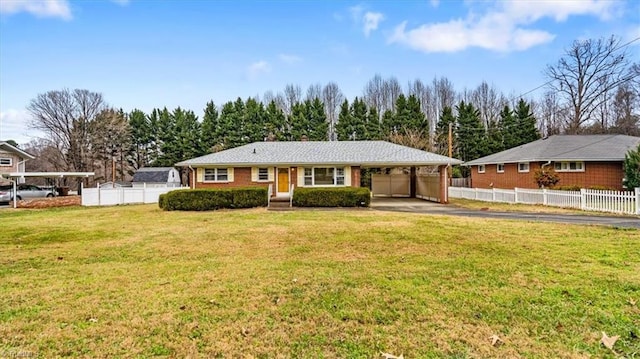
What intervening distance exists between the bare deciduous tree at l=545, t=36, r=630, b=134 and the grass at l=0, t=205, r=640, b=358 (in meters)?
34.7

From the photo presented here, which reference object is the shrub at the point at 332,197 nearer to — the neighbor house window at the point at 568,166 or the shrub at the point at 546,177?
the shrub at the point at 546,177

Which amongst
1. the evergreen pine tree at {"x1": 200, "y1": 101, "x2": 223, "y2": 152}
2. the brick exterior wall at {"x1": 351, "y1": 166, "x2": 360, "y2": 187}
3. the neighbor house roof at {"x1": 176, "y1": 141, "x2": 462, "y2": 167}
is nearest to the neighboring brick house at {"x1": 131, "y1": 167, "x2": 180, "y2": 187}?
the evergreen pine tree at {"x1": 200, "y1": 101, "x2": 223, "y2": 152}

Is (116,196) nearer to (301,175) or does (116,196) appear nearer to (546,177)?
(301,175)

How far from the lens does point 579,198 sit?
602 inches

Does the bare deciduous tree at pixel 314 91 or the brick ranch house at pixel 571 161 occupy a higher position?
the bare deciduous tree at pixel 314 91

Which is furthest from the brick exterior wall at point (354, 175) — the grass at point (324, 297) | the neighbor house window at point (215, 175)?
the grass at point (324, 297)

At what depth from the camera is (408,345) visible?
3137 millimetres

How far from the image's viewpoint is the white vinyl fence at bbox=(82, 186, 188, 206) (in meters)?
21.9

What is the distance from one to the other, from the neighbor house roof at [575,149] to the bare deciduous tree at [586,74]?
1379cm

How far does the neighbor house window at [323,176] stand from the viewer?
2116 centimetres

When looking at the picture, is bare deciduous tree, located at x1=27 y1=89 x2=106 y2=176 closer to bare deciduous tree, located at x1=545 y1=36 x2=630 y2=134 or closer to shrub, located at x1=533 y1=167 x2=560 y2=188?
shrub, located at x1=533 y1=167 x2=560 y2=188

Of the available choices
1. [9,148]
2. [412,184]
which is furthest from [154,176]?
[412,184]

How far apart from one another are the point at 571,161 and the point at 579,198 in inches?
294

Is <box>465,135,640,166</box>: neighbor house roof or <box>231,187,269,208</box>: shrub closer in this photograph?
<box>231,187,269,208</box>: shrub
